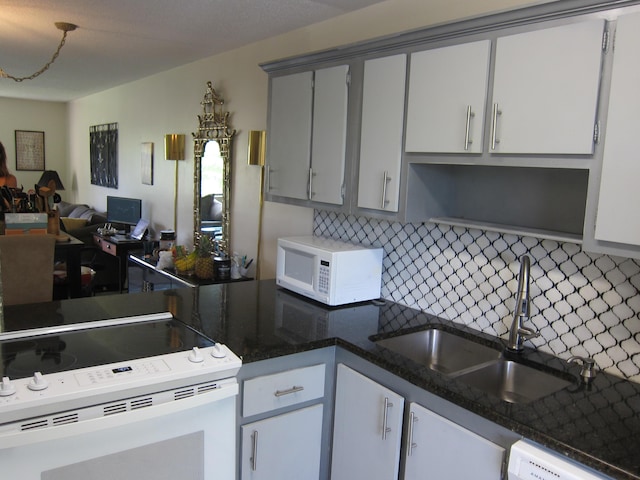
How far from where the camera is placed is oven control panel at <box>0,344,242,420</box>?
142 centimetres

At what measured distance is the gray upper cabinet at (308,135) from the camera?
245 centimetres

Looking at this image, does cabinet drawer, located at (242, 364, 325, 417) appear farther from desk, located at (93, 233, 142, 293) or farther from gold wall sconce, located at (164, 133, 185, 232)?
desk, located at (93, 233, 142, 293)

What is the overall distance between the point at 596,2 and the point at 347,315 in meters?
1.54

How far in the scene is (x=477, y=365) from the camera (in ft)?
6.60

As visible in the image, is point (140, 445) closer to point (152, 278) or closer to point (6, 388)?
point (6, 388)

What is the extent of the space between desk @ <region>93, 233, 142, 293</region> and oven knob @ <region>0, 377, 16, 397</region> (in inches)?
157

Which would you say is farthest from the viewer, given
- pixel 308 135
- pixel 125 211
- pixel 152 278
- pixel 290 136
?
pixel 125 211

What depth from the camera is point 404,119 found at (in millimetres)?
2139

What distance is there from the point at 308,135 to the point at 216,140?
159 cm

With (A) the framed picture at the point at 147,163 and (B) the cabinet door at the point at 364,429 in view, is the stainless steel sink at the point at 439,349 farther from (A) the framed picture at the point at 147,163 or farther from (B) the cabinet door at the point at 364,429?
(A) the framed picture at the point at 147,163

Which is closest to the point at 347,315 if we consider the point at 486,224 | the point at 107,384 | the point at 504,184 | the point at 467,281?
the point at 467,281

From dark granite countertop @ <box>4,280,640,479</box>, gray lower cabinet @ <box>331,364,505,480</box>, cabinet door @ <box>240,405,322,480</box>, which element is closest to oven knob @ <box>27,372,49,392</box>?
dark granite countertop @ <box>4,280,640,479</box>

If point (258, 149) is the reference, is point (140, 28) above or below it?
above

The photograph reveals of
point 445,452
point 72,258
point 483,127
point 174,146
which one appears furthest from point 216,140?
point 445,452
